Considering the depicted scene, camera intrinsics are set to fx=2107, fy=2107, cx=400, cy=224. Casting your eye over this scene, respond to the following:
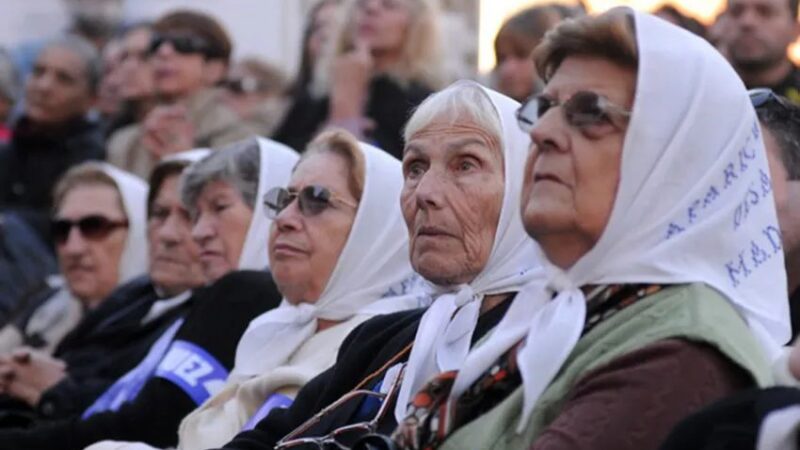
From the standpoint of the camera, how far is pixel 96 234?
29.3 feet

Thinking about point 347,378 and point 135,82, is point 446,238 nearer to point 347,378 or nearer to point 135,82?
point 347,378

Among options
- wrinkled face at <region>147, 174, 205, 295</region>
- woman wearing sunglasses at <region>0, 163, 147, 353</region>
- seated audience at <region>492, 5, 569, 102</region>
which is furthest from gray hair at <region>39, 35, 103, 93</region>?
seated audience at <region>492, 5, 569, 102</region>

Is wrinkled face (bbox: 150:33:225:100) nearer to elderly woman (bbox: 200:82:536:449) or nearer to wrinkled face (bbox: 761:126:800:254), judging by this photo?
elderly woman (bbox: 200:82:536:449)

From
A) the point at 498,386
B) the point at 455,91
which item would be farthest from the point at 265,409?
the point at 498,386

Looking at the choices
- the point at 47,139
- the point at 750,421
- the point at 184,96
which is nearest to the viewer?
the point at 750,421

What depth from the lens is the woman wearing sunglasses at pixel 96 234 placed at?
29.2 feet

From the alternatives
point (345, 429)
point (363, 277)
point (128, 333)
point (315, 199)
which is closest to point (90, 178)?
point (128, 333)

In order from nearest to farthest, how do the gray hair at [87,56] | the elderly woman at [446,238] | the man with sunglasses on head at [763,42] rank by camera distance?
the elderly woman at [446,238] → the man with sunglasses on head at [763,42] → the gray hair at [87,56]

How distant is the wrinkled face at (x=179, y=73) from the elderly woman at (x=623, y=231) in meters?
6.05

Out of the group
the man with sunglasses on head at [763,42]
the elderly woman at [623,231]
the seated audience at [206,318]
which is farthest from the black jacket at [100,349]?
the elderly woman at [623,231]

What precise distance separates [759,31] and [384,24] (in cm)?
161

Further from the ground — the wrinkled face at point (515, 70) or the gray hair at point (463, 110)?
the gray hair at point (463, 110)

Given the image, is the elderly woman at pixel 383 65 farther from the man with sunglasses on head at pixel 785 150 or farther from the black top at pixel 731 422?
the black top at pixel 731 422

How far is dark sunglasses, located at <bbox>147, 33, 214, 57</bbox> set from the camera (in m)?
10.1
